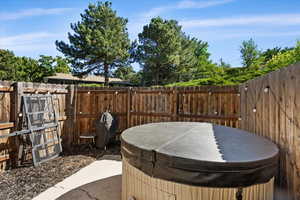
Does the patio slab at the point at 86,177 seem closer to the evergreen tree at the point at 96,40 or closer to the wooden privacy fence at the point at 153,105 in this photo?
the wooden privacy fence at the point at 153,105

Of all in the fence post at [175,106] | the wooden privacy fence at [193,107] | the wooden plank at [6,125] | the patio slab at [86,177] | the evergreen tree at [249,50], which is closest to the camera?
the wooden privacy fence at [193,107]

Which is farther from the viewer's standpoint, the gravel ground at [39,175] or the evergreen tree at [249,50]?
the evergreen tree at [249,50]

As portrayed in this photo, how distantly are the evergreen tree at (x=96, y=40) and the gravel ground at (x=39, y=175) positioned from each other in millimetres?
10839

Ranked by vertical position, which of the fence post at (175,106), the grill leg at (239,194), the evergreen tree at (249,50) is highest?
the evergreen tree at (249,50)

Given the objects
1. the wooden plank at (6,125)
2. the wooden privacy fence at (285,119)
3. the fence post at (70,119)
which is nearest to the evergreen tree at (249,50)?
the fence post at (70,119)

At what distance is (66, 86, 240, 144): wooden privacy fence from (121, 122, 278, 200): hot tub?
2595 mm

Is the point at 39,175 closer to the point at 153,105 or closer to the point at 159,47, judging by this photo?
the point at 153,105

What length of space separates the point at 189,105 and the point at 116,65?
12.6m

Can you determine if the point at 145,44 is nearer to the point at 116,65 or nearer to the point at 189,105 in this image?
the point at 116,65

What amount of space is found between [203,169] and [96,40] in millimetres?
13889

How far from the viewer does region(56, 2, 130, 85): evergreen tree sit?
13.6 meters

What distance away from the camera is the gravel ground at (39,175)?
9.45ft

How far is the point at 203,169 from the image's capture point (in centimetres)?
141

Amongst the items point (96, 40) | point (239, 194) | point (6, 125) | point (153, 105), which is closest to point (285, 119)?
point (239, 194)
